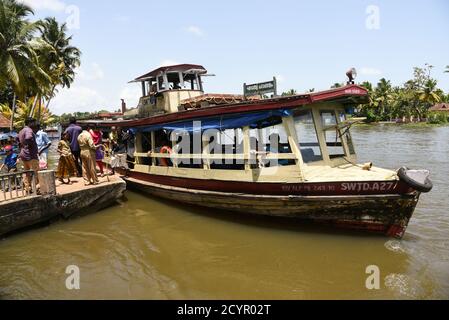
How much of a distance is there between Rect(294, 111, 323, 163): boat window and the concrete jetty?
473 cm

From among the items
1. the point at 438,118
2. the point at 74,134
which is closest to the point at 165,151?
the point at 74,134

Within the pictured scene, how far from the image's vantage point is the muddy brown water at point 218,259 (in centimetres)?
507

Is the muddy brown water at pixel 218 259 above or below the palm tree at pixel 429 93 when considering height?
below

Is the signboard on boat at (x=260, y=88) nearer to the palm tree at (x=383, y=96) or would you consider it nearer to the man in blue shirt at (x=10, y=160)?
the man in blue shirt at (x=10, y=160)

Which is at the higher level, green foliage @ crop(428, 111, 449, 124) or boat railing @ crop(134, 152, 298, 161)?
green foliage @ crop(428, 111, 449, 124)

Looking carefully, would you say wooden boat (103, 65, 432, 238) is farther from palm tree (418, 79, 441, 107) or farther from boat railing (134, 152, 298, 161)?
palm tree (418, 79, 441, 107)

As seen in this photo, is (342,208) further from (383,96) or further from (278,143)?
(383,96)

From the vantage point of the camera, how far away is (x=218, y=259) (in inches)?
239

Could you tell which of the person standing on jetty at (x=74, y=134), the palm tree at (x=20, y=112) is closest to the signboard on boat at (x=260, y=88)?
the person standing on jetty at (x=74, y=134)

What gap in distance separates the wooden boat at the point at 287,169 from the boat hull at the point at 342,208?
0.02m

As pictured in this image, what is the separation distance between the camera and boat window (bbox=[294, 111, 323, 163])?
7129 millimetres

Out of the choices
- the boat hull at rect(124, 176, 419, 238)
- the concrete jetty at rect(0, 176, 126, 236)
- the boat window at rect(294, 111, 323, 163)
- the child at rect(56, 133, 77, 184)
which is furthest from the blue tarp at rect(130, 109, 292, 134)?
the child at rect(56, 133, 77, 184)

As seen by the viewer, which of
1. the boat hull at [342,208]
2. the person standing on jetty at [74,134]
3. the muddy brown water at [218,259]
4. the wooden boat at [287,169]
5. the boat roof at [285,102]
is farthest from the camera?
the person standing on jetty at [74,134]
